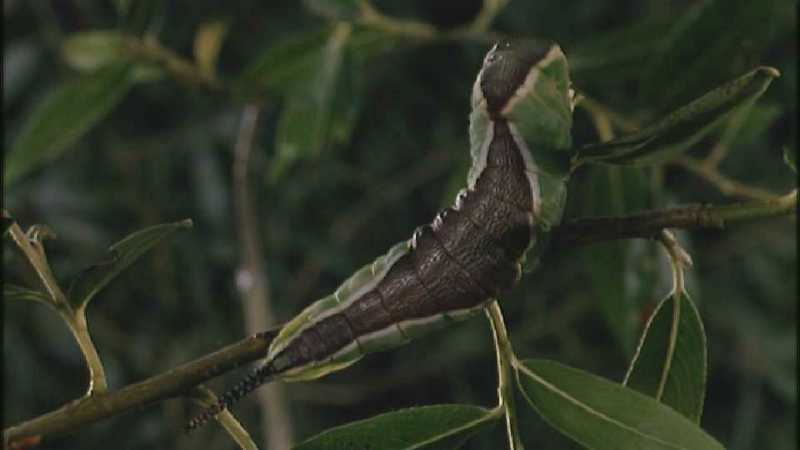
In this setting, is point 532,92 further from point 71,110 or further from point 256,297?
point 256,297

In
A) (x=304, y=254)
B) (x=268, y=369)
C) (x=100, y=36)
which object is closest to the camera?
(x=268, y=369)

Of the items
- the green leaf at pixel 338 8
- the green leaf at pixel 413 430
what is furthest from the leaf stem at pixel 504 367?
the green leaf at pixel 338 8

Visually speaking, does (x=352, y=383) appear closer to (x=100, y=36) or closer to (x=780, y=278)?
(x=780, y=278)

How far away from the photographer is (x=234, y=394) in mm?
537

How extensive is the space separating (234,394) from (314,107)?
0.52m

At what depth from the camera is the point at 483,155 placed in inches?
21.9

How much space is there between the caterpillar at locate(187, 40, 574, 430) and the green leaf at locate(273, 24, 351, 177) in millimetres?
455

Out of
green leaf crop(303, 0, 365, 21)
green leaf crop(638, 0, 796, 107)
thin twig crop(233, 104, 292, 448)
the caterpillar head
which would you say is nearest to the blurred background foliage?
thin twig crop(233, 104, 292, 448)

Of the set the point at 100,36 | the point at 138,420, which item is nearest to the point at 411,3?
the point at 100,36

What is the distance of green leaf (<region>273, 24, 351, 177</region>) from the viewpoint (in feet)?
3.28

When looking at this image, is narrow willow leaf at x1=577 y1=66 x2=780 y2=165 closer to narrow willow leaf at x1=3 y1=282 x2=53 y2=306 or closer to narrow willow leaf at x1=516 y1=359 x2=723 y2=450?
narrow willow leaf at x1=516 y1=359 x2=723 y2=450

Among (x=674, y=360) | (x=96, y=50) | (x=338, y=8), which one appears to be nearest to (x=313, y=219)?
(x=96, y=50)

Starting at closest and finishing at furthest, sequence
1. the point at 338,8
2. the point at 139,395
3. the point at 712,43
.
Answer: the point at 139,395
the point at 712,43
the point at 338,8

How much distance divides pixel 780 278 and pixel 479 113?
99 centimetres
